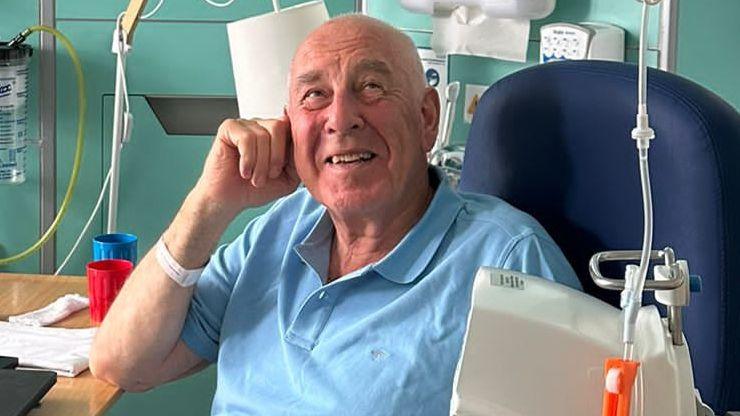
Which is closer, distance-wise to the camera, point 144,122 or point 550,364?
point 550,364

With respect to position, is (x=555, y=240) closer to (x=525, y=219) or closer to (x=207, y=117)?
(x=525, y=219)

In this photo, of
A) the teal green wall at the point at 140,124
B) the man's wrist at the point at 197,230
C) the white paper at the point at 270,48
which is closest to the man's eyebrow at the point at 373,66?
the man's wrist at the point at 197,230

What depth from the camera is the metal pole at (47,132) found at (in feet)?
9.47

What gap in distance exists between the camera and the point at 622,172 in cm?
155

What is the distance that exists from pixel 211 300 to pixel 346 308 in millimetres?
269

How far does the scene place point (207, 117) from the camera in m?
2.94

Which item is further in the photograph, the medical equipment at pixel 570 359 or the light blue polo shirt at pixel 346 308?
the light blue polo shirt at pixel 346 308

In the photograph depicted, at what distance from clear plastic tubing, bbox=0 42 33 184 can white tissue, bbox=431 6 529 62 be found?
3.24 feet

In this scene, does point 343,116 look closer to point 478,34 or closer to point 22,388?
point 22,388

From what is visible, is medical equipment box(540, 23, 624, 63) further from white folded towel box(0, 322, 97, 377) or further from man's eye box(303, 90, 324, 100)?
white folded towel box(0, 322, 97, 377)

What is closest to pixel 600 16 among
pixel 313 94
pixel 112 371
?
pixel 313 94

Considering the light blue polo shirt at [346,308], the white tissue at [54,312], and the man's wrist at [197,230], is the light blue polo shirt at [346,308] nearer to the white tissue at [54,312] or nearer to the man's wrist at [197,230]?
the man's wrist at [197,230]

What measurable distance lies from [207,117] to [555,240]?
1469mm

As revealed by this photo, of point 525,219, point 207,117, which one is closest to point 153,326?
point 525,219
